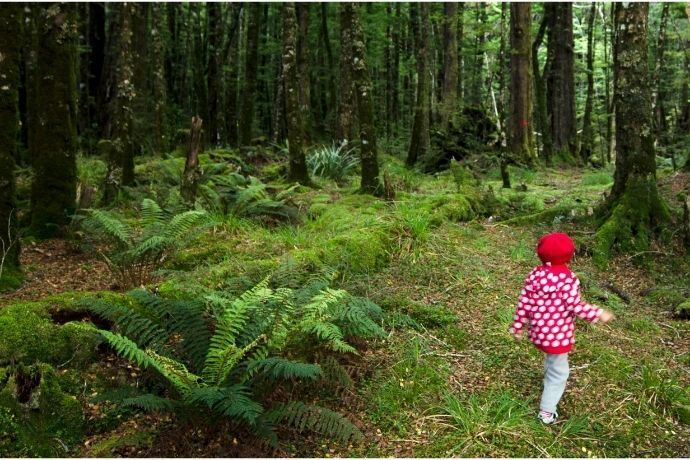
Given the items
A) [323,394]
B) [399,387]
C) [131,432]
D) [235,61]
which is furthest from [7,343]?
[235,61]

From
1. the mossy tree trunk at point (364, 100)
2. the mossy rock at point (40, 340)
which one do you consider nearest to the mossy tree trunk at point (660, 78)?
the mossy tree trunk at point (364, 100)

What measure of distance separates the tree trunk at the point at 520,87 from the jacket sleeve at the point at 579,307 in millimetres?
12581

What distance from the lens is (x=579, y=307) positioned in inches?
157

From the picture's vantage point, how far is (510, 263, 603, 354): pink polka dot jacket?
4000 mm

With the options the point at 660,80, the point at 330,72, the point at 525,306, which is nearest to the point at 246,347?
the point at 525,306

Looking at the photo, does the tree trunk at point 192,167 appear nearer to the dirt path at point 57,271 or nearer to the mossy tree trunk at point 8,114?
the dirt path at point 57,271

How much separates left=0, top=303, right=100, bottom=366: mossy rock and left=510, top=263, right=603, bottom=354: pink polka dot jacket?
3.27 meters

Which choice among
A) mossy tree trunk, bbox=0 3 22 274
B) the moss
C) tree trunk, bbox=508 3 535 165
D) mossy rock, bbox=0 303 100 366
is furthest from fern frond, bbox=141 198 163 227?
tree trunk, bbox=508 3 535 165

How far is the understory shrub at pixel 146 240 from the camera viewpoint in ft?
18.8

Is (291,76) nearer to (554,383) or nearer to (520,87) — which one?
(554,383)

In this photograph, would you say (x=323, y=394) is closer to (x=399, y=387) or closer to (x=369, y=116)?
(x=399, y=387)

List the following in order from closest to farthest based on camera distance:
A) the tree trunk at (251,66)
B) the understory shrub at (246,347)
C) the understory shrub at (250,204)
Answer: the understory shrub at (246,347) → the understory shrub at (250,204) → the tree trunk at (251,66)

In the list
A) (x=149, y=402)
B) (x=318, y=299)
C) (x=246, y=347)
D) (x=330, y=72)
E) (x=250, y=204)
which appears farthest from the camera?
(x=330, y=72)

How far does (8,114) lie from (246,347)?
418 centimetres
